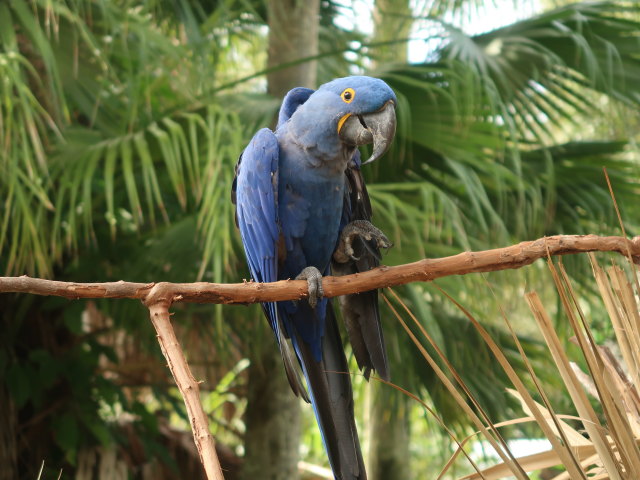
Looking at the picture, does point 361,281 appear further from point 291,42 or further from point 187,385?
point 291,42

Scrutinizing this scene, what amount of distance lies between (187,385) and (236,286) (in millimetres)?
228

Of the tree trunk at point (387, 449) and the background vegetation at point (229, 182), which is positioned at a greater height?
the background vegetation at point (229, 182)

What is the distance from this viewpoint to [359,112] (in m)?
1.51

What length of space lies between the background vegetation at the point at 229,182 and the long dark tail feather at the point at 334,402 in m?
0.68

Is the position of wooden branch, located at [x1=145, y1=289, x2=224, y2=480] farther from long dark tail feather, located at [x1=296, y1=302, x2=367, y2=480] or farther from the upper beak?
the upper beak

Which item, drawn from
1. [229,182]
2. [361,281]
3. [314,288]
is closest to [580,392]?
[361,281]

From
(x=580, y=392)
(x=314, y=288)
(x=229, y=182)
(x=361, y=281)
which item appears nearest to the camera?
(x=580, y=392)

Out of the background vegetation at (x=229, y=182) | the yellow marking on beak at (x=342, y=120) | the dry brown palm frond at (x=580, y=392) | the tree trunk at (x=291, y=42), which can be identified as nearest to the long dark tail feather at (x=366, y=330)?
the yellow marking on beak at (x=342, y=120)

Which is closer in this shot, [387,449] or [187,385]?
[187,385]

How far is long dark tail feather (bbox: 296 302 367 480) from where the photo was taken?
4.51 feet

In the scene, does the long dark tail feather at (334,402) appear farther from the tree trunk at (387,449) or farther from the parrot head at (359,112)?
the tree trunk at (387,449)

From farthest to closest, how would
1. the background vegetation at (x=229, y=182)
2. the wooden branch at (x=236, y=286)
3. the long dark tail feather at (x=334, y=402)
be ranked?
the background vegetation at (x=229, y=182), the long dark tail feather at (x=334, y=402), the wooden branch at (x=236, y=286)

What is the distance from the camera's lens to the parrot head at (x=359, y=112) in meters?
1.48

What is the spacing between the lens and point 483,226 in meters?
2.43
